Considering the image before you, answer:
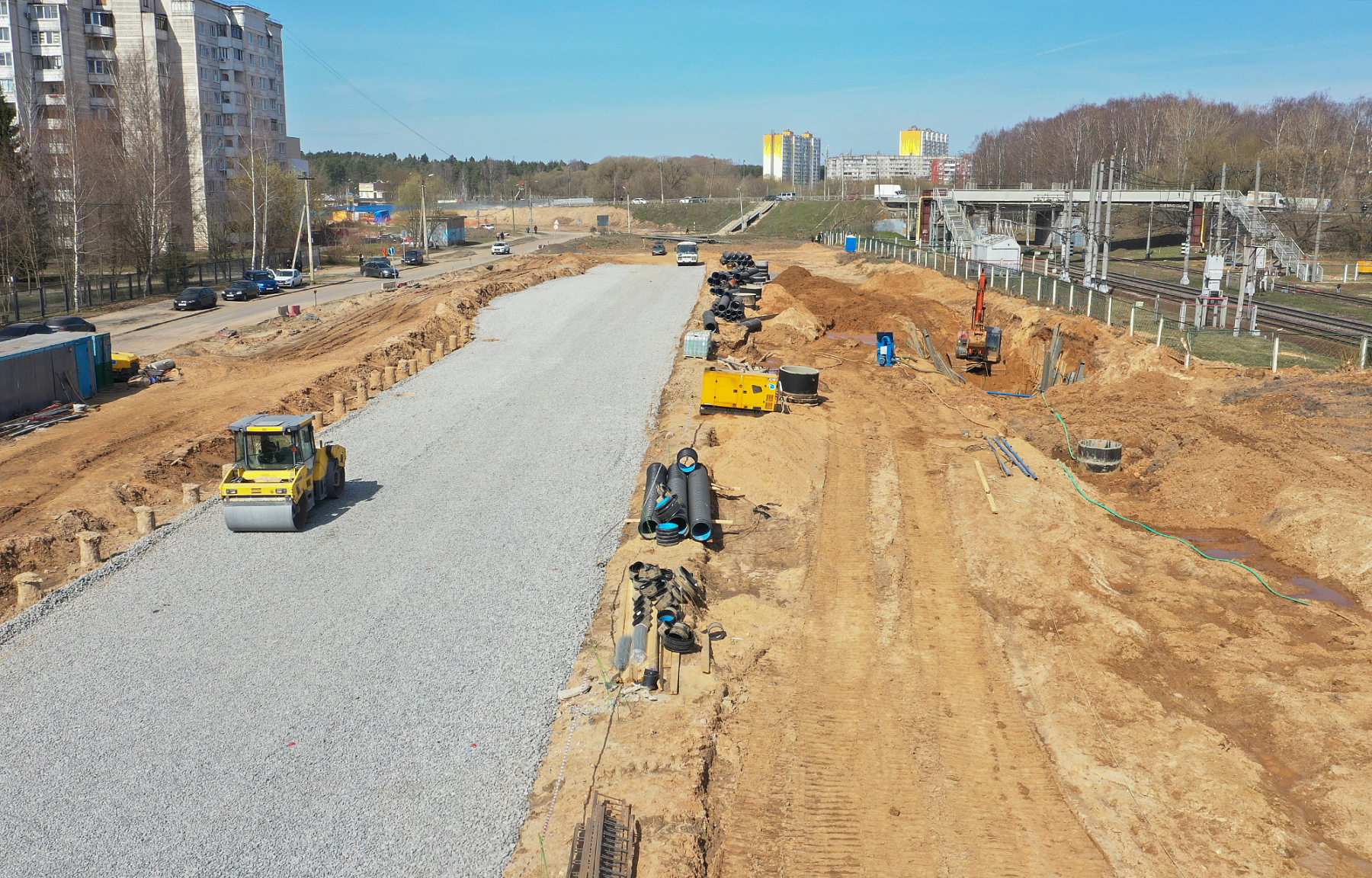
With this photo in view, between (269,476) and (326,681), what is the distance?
20.0 feet

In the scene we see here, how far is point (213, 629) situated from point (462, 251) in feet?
284

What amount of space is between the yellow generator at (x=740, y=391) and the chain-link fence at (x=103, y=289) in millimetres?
34548

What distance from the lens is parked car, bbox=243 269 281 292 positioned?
5831 cm

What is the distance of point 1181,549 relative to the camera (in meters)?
18.1

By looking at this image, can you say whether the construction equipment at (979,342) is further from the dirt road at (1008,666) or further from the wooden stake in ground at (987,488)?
the wooden stake in ground at (987,488)

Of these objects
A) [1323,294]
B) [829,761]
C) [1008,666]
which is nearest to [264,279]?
[1008,666]

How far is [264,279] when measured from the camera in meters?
59.4

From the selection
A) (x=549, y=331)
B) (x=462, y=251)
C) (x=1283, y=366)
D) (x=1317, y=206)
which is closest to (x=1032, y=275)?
(x=1283, y=366)

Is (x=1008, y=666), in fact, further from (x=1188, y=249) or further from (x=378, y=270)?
(x=378, y=270)

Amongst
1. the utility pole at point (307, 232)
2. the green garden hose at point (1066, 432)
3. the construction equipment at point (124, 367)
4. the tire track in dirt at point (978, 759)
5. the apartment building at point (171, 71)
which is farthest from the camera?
the apartment building at point (171, 71)

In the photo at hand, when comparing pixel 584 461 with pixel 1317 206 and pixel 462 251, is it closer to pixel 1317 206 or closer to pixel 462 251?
pixel 1317 206

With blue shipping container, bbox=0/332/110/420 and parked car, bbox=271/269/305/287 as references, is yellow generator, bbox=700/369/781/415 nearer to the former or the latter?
blue shipping container, bbox=0/332/110/420

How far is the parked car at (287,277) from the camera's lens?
60719 mm

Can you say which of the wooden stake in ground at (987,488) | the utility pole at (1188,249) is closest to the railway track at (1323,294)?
the utility pole at (1188,249)
